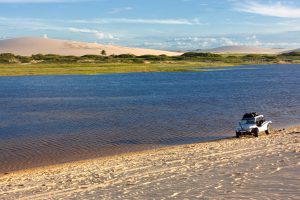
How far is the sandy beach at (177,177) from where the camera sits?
10.7m

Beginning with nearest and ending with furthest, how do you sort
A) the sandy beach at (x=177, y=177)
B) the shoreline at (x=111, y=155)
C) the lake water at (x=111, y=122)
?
the sandy beach at (x=177, y=177), the shoreline at (x=111, y=155), the lake water at (x=111, y=122)

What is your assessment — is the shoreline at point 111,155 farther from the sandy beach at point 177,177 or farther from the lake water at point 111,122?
the sandy beach at point 177,177

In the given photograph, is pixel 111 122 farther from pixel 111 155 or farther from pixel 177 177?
pixel 177 177

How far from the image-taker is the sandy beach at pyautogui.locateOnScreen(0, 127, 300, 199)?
35.0ft

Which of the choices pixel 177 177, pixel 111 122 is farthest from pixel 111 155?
pixel 111 122

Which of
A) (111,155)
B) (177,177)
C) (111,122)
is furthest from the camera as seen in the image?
(111,122)

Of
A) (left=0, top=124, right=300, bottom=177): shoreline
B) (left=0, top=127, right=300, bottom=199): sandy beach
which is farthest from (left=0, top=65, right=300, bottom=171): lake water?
(left=0, top=127, right=300, bottom=199): sandy beach

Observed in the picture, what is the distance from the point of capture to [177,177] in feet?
41.7

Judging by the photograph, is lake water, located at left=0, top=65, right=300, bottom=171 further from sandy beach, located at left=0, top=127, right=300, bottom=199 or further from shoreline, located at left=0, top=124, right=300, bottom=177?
sandy beach, located at left=0, top=127, right=300, bottom=199

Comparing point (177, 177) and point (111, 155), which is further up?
point (177, 177)

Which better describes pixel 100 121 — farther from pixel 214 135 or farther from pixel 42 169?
pixel 42 169

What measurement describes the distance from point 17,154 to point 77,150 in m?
2.65

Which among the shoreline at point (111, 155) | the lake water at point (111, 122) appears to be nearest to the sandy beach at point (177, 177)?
the shoreline at point (111, 155)

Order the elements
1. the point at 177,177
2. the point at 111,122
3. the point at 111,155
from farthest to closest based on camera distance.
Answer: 1. the point at 111,122
2. the point at 111,155
3. the point at 177,177
